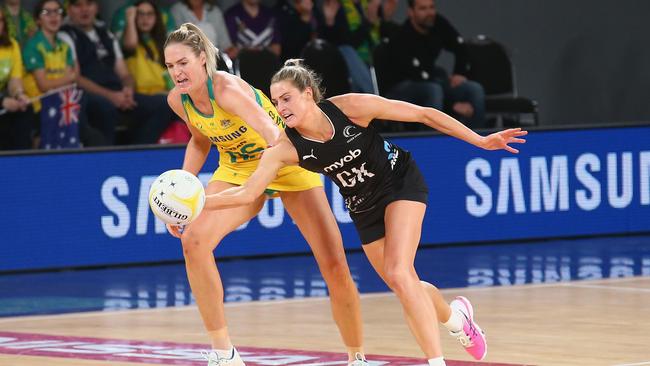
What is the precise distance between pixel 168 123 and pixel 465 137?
22.9 feet

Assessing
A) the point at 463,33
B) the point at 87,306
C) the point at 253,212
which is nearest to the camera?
the point at 253,212

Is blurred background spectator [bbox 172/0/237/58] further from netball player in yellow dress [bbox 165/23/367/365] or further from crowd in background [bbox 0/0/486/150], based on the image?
netball player in yellow dress [bbox 165/23/367/365]

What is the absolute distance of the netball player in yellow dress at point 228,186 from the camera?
305 inches

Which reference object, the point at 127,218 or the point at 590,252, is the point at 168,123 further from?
the point at 590,252

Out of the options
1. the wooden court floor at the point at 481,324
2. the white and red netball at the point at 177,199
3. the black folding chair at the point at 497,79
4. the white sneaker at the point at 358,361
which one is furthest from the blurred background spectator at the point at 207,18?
the white and red netball at the point at 177,199

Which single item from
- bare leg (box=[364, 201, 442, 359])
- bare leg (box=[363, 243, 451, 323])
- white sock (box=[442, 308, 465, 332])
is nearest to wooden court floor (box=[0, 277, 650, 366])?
white sock (box=[442, 308, 465, 332])

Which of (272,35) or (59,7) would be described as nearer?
(59,7)

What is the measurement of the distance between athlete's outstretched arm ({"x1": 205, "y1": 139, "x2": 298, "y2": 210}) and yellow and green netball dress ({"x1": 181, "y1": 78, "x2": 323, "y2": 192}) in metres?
0.40

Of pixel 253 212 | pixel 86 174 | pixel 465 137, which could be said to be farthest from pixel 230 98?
pixel 86 174

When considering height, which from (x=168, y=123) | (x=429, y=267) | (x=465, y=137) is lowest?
(x=465, y=137)

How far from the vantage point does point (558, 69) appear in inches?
752

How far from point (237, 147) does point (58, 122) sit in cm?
573

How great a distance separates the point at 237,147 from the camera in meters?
8.04

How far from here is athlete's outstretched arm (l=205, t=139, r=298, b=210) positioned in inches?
287
